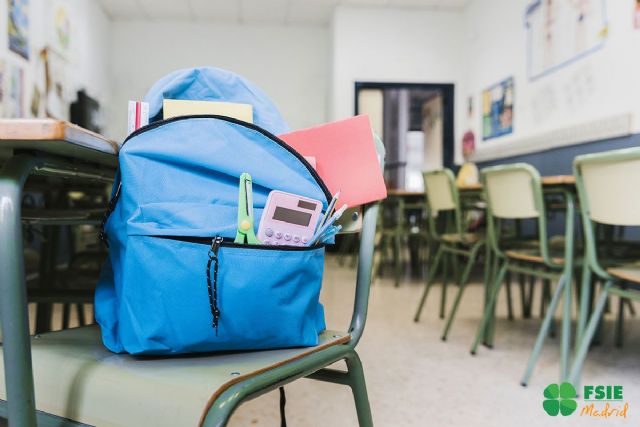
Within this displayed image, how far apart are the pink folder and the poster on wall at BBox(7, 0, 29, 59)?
3674 mm

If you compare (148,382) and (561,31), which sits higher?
(561,31)

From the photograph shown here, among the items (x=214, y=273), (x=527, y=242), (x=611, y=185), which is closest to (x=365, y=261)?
(x=214, y=273)

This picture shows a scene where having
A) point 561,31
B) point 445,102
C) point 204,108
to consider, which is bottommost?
point 204,108

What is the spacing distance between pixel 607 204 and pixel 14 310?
1450 mm

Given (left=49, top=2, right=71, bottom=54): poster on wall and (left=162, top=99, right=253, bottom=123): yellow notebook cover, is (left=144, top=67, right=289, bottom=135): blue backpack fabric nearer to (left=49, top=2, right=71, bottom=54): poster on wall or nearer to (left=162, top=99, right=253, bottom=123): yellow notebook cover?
(left=162, top=99, right=253, bottom=123): yellow notebook cover

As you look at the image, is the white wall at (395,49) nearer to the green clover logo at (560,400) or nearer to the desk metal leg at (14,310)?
the green clover logo at (560,400)

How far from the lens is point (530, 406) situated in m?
1.52

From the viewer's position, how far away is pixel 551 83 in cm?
406

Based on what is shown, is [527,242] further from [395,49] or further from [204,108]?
[395,49]

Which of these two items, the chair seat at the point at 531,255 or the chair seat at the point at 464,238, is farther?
the chair seat at the point at 464,238

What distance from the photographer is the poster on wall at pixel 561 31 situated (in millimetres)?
3500

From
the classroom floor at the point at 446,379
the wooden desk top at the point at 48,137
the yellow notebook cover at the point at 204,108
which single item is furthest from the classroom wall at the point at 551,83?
the wooden desk top at the point at 48,137

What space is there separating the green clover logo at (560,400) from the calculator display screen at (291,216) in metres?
1.24

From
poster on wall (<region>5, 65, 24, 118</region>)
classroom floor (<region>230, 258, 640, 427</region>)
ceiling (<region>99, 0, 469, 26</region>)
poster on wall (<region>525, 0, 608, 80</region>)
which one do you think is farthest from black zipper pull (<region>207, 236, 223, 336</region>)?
ceiling (<region>99, 0, 469, 26</region>)
